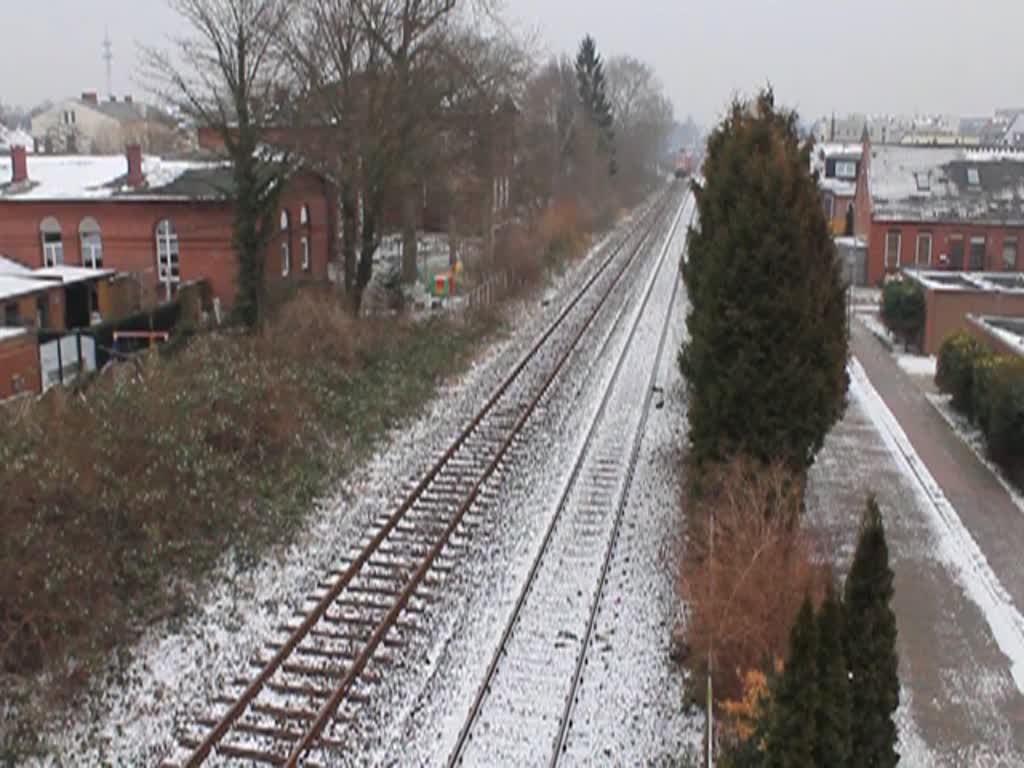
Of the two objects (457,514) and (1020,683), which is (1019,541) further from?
(457,514)

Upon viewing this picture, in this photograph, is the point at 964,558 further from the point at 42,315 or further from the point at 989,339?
the point at 42,315

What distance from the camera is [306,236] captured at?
39.9 m

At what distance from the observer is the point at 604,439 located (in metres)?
21.9

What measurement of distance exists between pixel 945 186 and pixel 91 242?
35.3 metres

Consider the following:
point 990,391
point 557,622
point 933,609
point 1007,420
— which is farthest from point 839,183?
point 557,622

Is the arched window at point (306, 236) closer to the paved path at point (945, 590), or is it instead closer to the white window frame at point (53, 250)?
the white window frame at point (53, 250)

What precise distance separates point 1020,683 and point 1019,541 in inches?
206

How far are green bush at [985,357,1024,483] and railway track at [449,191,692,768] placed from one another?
7.11 m

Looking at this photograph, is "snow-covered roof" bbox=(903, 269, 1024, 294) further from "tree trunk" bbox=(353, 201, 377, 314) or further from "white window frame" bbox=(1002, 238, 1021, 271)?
"tree trunk" bbox=(353, 201, 377, 314)

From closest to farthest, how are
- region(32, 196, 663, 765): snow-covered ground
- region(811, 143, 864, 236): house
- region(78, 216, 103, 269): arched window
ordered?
region(32, 196, 663, 765): snow-covered ground < region(78, 216, 103, 269): arched window < region(811, 143, 864, 236): house

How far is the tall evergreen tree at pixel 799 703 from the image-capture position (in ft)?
26.7

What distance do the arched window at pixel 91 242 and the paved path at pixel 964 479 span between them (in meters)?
25.4

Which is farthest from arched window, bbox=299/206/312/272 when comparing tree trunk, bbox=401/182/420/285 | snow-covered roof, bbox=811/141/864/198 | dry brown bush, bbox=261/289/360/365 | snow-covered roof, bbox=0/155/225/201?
snow-covered roof, bbox=811/141/864/198

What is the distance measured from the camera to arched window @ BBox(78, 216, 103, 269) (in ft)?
117
